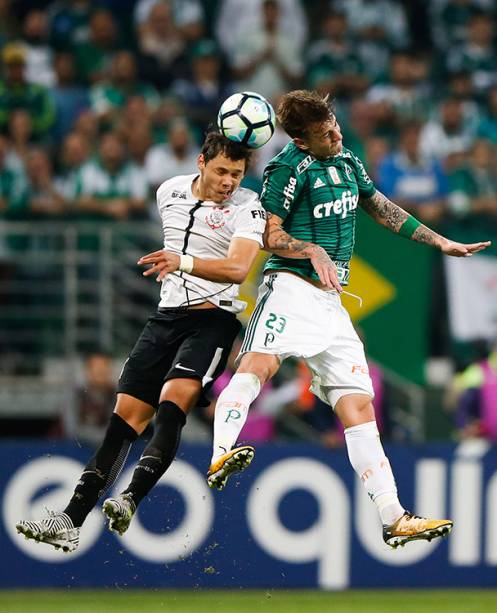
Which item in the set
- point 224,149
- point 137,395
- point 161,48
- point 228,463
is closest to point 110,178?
point 161,48

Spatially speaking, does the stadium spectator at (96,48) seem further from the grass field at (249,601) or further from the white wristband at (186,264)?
the white wristband at (186,264)

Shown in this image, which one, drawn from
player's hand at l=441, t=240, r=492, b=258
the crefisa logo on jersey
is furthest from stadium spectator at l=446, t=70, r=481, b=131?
the crefisa logo on jersey

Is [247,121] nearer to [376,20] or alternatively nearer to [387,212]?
[387,212]

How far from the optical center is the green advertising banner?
42.7ft

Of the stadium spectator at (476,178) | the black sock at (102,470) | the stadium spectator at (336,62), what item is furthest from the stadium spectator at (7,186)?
the black sock at (102,470)

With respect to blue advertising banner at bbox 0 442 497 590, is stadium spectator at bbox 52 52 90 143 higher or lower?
higher

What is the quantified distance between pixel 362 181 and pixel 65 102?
657cm

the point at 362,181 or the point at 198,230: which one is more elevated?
the point at 362,181

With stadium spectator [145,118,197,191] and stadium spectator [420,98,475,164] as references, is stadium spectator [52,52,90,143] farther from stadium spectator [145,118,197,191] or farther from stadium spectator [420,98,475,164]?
stadium spectator [420,98,475,164]

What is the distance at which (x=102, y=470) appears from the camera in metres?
8.83

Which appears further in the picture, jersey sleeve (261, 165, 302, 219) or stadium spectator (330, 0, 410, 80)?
stadium spectator (330, 0, 410, 80)

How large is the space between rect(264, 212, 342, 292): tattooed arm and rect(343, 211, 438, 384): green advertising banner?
4.24 m

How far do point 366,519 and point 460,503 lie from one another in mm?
873

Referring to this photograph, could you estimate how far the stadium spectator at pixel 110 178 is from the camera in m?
14.0
